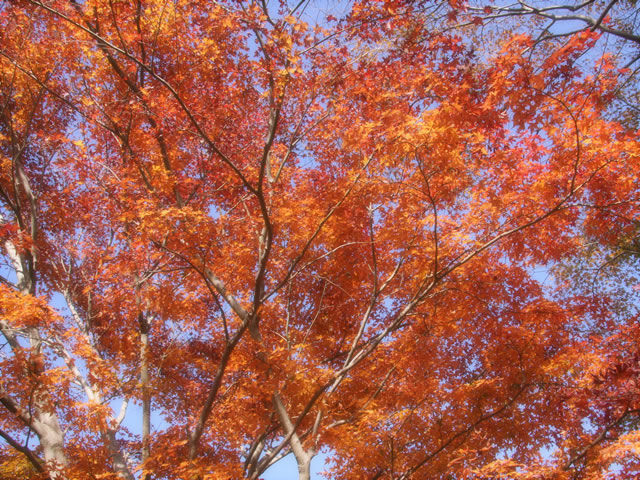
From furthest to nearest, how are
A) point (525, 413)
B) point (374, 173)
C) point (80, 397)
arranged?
point (525, 413)
point (80, 397)
point (374, 173)

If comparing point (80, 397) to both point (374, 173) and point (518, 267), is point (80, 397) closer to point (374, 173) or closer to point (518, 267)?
point (374, 173)

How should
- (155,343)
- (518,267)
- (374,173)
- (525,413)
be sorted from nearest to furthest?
(374,173), (525,413), (518,267), (155,343)

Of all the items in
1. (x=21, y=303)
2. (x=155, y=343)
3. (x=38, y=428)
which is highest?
(x=155, y=343)

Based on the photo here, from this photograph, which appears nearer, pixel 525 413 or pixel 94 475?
pixel 94 475

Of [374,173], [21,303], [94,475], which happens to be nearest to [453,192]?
[374,173]

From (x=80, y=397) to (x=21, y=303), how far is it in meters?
1.60

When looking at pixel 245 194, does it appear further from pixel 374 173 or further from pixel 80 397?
pixel 80 397

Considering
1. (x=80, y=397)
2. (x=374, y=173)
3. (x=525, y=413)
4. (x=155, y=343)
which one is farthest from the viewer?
(x=155, y=343)

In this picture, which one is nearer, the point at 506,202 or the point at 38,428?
the point at 38,428

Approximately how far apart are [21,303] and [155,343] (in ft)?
10.2

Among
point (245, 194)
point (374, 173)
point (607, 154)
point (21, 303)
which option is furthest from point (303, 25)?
point (21, 303)

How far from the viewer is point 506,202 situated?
20.8 ft

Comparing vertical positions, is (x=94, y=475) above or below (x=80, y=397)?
below

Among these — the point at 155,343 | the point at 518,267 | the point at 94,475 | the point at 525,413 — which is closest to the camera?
the point at 94,475
